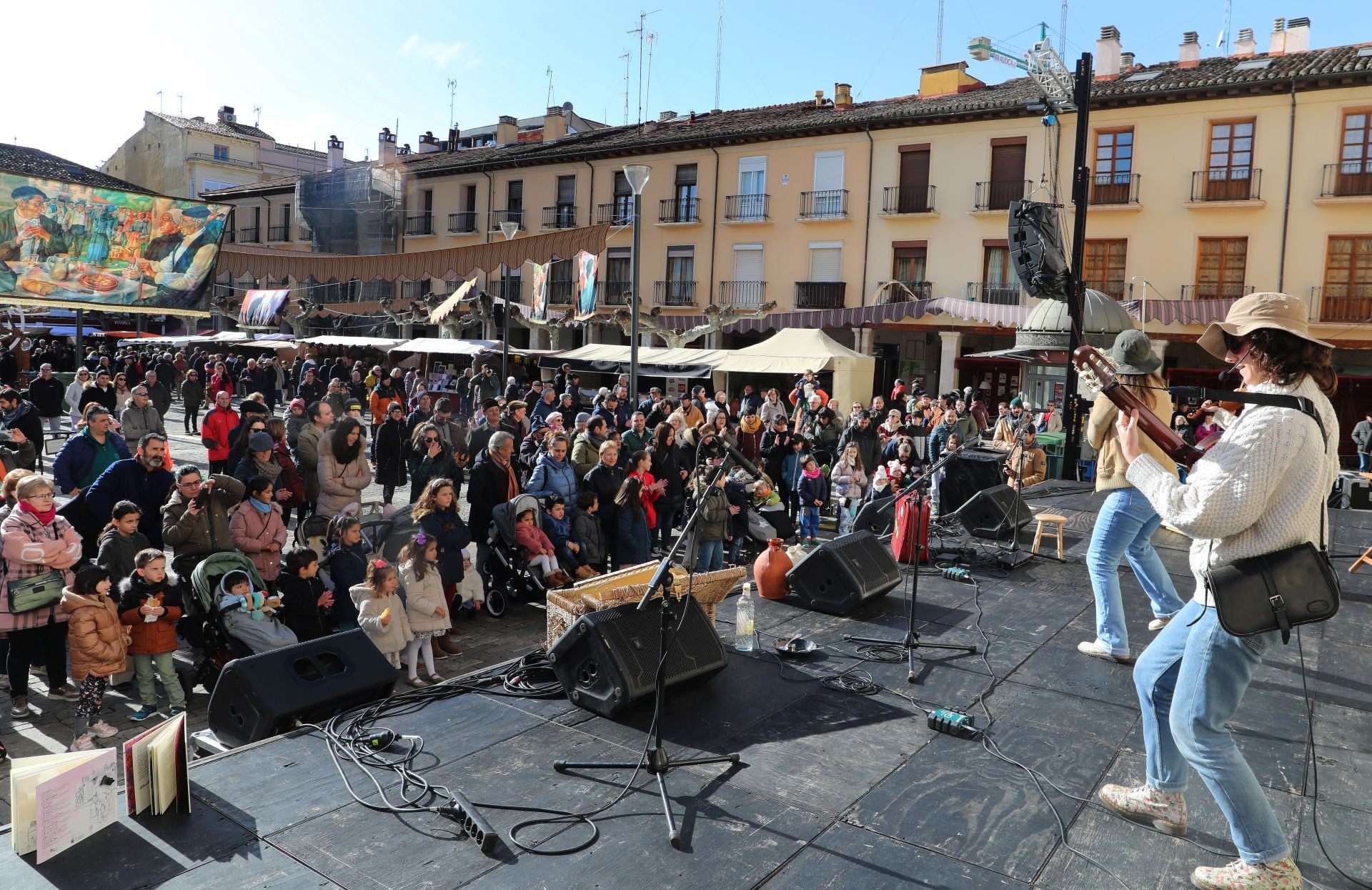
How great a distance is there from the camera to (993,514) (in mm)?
8859

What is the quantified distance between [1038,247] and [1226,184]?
17.0 m

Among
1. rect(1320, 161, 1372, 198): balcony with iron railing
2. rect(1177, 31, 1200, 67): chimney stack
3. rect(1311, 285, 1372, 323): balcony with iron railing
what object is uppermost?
rect(1177, 31, 1200, 67): chimney stack

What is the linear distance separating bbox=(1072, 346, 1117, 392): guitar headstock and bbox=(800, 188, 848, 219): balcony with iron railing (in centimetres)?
2444

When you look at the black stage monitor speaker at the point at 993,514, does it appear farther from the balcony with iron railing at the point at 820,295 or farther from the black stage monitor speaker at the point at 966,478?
the balcony with iron railing at the point at 820,295

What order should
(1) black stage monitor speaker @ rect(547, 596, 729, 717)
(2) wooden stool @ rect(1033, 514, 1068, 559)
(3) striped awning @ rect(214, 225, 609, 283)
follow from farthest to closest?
(3) striped awning @ rect(214, 225, 609, 283)
(2) wooden stool @ rect(1033, 514, 1068, 559)
(1) black stage monitor speaker @ rect(547, 596, 729, 717)

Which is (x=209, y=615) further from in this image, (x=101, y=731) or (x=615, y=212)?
(x=615, y=212)

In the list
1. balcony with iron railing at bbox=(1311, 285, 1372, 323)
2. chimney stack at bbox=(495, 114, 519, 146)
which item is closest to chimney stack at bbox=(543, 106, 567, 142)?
chimney stack at bbox=(495, 114, 519, 146)

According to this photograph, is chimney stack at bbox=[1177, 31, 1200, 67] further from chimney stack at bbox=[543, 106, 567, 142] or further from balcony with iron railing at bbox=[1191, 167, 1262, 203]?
chimney stack at bbox=[543, 106, 567, 142]

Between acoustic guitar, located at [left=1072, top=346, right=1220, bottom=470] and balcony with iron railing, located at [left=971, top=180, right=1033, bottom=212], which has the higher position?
balcony with iron railing, located at [left=971, top=180, right=1033, bottom=212]

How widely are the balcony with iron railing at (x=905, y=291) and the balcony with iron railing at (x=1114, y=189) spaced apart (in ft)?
14.9

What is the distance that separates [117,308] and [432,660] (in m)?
11.0

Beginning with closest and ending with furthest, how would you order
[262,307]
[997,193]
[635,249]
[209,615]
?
[209,615], [635,249], [997,193], [262,307]

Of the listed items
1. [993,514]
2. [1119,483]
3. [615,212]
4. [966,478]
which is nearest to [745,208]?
[615,212]

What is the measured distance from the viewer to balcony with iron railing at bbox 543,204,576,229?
32.7m
